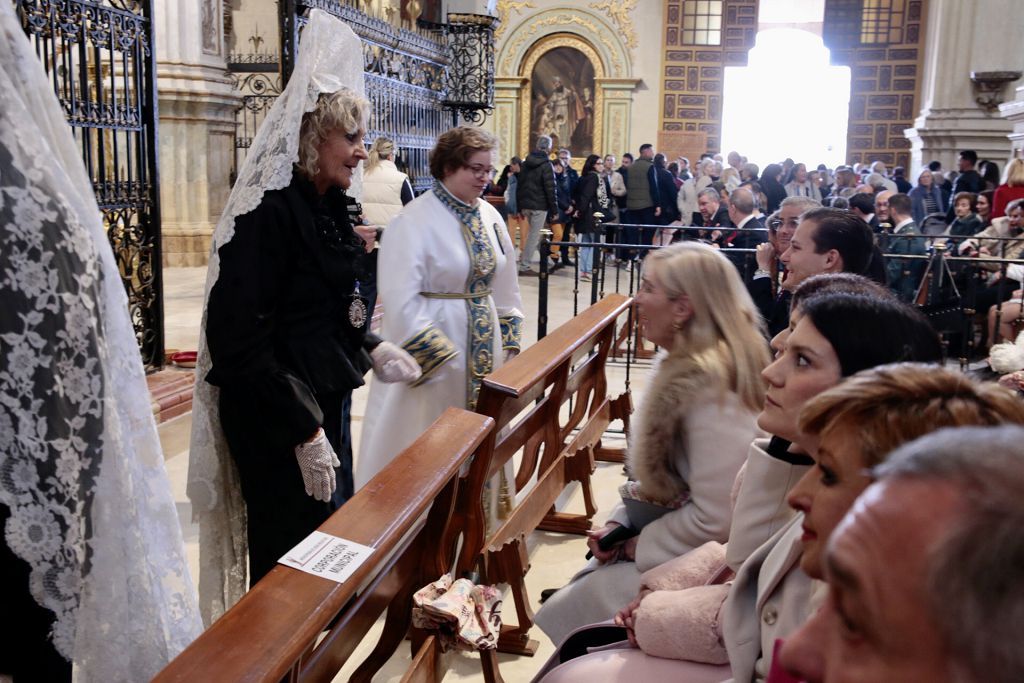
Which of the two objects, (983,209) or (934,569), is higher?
(934,569)

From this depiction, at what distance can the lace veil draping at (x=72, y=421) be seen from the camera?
59.7 inches

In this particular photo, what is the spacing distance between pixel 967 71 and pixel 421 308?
50.9 ft

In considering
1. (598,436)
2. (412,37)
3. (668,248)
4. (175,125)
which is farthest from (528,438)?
(175,125)

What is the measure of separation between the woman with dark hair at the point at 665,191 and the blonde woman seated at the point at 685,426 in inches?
478

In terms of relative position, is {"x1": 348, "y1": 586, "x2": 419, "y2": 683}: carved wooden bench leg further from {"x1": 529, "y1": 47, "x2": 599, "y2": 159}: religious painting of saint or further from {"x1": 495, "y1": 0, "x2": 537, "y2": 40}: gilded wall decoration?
{"x1": 495, "y1": 0, "x2": 537, "y2": 40}: gilded wall decoration

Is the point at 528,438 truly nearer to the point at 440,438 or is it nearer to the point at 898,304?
the point at 440,438

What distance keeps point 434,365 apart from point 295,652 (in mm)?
2437

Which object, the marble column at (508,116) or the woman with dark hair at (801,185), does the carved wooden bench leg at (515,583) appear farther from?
the marble column at (508,116)

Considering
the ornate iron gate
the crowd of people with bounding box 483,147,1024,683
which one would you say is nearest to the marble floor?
the crowd of people with bounding box 483,147,1024,683

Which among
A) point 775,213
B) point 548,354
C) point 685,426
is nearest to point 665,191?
point 775,213

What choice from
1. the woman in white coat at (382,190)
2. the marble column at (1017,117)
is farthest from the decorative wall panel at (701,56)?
the woman in white coat at (382,190)

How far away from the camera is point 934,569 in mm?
689

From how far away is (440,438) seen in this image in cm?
247

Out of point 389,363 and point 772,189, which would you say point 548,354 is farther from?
point 772,189
